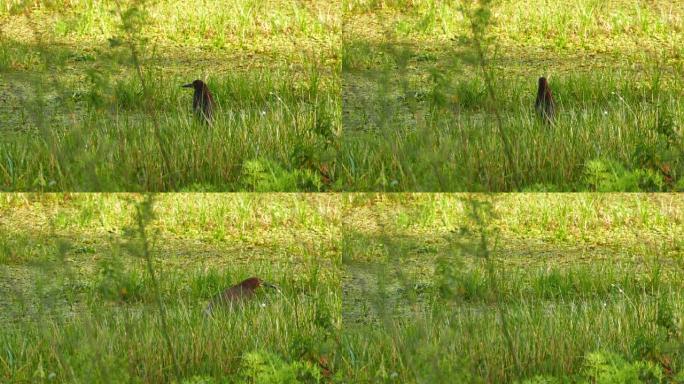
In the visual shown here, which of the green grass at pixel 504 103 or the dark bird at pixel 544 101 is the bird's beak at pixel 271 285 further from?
the dark bird at pixel 544 101

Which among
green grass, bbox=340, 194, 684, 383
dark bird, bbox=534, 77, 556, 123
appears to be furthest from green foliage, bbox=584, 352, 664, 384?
dark bird, bbox=534, 77, 556, 123

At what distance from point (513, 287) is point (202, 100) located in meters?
2.04

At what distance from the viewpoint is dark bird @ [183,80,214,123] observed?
18.4 ft

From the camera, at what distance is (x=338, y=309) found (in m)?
5.18

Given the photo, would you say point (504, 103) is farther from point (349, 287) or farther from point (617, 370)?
point (617, 370)

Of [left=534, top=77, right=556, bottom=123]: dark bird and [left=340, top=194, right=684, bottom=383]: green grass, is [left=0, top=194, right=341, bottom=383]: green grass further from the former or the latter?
[left=534, top=77, right=556, bottom=123]: dark bird

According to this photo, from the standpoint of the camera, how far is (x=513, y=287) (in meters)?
5.58

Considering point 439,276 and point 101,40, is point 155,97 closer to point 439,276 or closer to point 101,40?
point 101,40

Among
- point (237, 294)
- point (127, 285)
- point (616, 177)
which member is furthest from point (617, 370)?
point (127, 285)

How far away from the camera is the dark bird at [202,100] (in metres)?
5.62

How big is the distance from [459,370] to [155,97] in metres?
2.43

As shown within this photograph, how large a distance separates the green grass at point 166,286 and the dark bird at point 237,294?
0.06 m

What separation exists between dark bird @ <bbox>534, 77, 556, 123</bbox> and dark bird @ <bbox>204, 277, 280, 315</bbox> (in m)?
1.93

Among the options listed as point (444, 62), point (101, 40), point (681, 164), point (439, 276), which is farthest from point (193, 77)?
point (681, 164)
